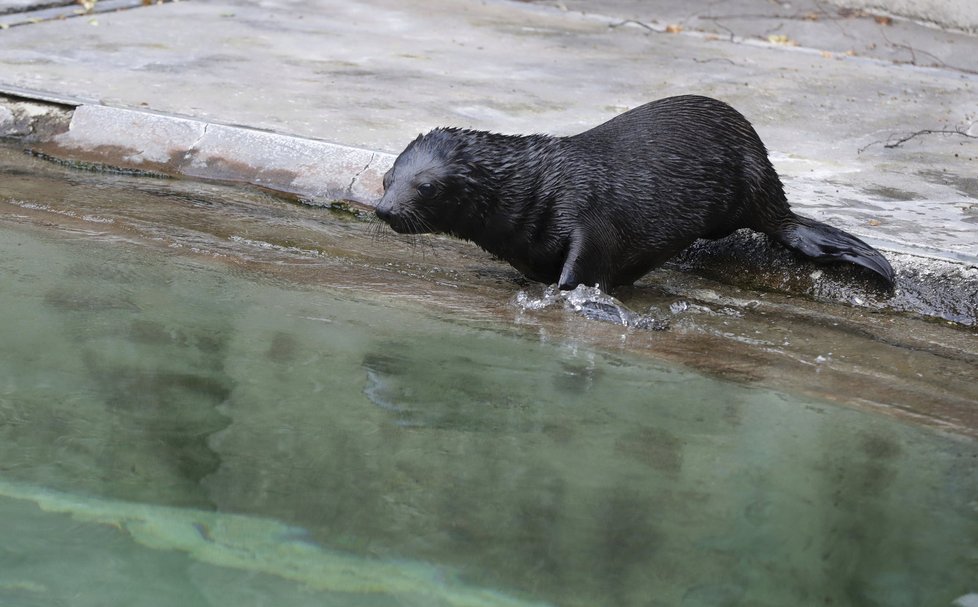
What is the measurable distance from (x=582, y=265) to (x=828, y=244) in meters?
1.08

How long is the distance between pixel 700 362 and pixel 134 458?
202cm

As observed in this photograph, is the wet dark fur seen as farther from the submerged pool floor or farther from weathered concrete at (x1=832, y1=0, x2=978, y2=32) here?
weathered concrete at (x1=832, y1=0, x2=978, y2=32)

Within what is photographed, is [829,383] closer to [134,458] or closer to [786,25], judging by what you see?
[134,458]

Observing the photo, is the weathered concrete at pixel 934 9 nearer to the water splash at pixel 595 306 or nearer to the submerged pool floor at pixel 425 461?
the submerged pool floor at pixel 425 461

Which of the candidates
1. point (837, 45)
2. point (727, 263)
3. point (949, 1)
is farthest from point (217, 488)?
point (949, 1)

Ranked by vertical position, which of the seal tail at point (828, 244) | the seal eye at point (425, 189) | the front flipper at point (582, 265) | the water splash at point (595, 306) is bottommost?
the water splash at point (595, 306)

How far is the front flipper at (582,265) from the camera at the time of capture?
15.6 ft

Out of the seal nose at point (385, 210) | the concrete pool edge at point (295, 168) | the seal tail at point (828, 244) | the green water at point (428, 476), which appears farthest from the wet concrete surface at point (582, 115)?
the green water at point (428, 476)

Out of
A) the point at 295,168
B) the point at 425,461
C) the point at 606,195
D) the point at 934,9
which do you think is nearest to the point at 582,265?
the point at 606,195

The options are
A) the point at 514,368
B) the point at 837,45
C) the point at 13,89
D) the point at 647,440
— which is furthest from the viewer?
the point at 837,45

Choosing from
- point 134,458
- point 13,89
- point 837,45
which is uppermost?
point 837,45

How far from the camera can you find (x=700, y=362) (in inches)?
165

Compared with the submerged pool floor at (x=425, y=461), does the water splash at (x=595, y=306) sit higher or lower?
higher

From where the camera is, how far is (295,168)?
20.2 feet
